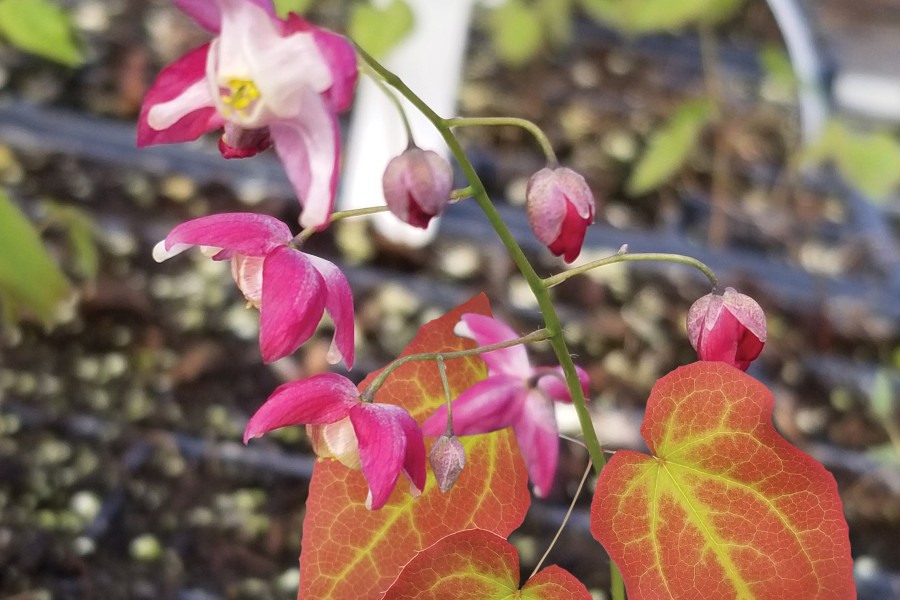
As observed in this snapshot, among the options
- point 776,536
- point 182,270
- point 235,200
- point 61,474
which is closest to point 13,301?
→ point 61,474

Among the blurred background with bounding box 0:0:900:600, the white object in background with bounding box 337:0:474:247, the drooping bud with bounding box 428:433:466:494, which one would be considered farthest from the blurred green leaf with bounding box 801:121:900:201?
the drooping bud with bounding box 428:433:466:494

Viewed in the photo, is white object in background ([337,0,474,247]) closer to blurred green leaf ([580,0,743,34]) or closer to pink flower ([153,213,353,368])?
blurred green leaf ([580,0,743,34])

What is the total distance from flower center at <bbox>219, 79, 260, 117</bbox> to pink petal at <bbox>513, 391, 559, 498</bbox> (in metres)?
0.18

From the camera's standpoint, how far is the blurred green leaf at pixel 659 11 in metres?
1.15

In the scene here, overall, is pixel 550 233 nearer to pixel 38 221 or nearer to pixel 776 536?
pixel 776 536

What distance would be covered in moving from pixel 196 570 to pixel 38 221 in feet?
1.78

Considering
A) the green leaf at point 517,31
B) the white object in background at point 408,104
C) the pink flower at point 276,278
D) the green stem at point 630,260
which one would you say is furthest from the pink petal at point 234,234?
the green leaf at point 517,31

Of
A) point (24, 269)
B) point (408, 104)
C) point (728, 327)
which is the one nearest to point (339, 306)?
point (728, 327)

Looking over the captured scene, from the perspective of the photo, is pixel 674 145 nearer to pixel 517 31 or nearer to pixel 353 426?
pixel 517 31

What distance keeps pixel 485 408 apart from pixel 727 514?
0.33 feet

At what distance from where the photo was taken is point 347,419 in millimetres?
314

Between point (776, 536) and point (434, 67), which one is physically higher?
point (776, 536)

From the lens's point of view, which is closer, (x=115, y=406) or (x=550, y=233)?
(x=550, y=233)

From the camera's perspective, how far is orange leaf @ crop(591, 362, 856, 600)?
1.02ft
